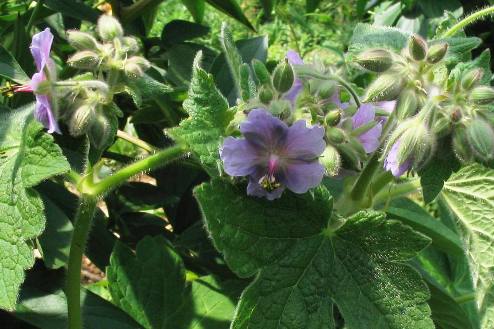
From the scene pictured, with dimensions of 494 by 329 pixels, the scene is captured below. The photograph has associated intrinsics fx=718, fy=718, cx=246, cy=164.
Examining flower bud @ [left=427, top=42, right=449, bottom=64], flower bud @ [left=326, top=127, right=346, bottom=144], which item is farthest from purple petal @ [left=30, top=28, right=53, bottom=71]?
flower bud @ [left=427, top=42, right=449, bottom=64]

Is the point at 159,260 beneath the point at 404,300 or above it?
beneath

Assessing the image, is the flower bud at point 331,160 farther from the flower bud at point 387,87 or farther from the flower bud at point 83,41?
the flower bud at point 83,41

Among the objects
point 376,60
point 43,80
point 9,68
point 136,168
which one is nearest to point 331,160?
point 376,60

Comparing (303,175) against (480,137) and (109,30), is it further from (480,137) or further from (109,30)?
(109,30)

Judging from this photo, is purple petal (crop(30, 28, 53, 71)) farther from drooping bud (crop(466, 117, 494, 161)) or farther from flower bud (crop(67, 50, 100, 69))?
drooping bud (crop(466, 117, 494, 161))

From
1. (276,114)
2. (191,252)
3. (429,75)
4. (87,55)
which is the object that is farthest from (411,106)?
(191,252)

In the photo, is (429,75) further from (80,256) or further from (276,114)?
(80,256)
